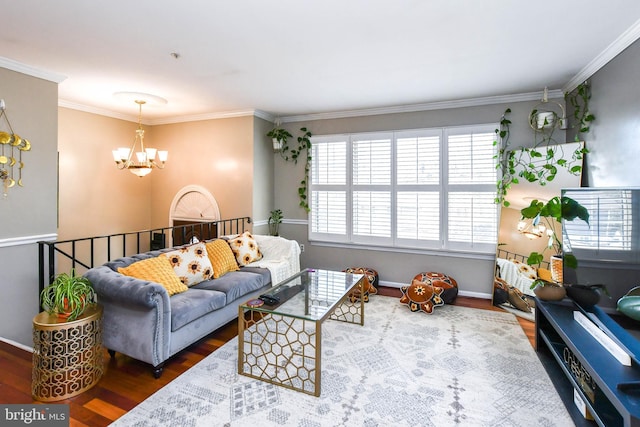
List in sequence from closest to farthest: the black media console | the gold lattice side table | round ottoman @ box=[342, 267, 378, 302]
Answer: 1. the black media console
2. the gold lattice side table
3. round ottoman @ box=[342, 267, 378, 302]

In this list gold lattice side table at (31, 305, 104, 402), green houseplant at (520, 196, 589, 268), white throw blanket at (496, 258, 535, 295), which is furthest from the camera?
white throw blanket at (496, 258, 535, 295)

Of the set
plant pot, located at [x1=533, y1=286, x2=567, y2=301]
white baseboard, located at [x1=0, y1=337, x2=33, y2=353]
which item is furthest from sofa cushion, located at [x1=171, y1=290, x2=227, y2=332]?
plant pot, located at [x1=533, y1=286, x2=567, y2=301]

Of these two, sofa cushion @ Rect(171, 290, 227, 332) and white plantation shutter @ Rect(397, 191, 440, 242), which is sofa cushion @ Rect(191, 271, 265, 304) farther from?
white plantation shutter @ Rect(397, 191, 440, 242)

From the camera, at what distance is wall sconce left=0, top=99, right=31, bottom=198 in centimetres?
284

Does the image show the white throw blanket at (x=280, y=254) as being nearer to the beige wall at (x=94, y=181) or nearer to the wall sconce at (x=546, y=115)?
the beige wall at (x=94, y=181)

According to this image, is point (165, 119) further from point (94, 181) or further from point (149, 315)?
point (149, 315)

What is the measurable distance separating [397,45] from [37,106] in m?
3.42

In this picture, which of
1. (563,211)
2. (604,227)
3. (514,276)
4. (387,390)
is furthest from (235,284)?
(514,276)

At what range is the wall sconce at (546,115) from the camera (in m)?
3.58

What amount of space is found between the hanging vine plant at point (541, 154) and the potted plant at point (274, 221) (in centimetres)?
301

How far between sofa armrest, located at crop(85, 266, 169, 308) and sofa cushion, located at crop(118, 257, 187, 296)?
161mm

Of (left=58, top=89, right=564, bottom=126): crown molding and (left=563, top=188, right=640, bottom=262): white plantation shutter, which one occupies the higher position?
(left=58, top=89, right=564, bottom=126): crown molding

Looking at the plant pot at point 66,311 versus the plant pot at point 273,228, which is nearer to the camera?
the plant pot at point 66,311

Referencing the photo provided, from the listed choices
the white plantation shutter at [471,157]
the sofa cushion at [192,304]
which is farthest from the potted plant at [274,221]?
the white plantation shutter at [471,157]
